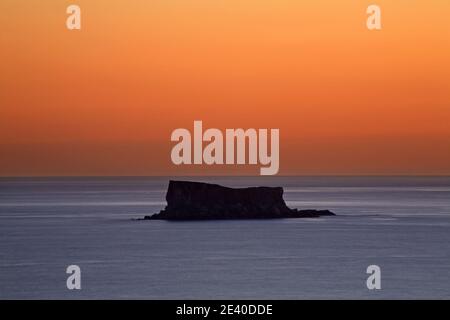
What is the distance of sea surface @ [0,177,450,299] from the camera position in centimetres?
4334

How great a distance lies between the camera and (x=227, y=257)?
58.4 metres

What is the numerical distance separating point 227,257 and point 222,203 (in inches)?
849

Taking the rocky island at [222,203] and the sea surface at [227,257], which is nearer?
the sea surface at [227,257]

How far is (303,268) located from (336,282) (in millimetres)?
7112

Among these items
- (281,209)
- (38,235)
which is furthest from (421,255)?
(38,235)

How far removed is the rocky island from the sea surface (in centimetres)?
139

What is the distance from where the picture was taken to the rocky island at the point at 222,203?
75125 mm

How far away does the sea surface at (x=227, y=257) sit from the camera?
142 ft

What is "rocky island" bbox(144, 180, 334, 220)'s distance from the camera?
246ft

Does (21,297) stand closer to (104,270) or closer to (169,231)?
(104,270)

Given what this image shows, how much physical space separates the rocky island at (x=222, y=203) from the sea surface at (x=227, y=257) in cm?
139

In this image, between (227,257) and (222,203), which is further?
(222,203)

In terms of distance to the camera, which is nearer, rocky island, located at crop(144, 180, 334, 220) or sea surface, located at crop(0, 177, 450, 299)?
sea surface, located at crop(0, 177, 450, 299)
